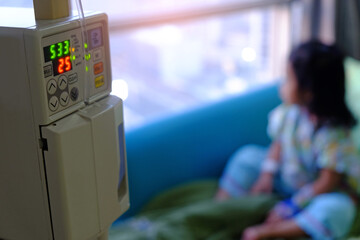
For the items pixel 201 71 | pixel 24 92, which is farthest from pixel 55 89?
pixel 201 71

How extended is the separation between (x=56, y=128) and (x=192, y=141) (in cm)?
121

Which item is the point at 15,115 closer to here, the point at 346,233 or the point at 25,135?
the point at 25,135

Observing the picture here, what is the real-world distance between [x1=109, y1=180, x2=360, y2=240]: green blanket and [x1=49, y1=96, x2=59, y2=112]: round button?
830 mm

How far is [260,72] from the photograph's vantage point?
8.78 feet

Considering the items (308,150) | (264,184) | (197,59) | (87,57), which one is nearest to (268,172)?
(264,184)

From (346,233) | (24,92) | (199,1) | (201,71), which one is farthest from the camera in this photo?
(201,71)

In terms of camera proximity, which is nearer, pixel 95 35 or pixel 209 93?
pixel 95 35

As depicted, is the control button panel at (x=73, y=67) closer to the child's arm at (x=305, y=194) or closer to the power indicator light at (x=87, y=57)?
the power indicator light at (x=87, y=57)

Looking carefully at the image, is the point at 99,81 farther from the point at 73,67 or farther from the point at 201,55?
the point at 201,55

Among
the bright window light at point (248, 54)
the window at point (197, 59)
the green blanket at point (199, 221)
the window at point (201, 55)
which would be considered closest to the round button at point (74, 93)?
the green blanket at point (199, 221)

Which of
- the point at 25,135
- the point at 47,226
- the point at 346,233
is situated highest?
the point at 25,135

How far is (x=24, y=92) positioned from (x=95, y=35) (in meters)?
0.13

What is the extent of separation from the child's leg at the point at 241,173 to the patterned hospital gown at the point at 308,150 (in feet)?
0.34

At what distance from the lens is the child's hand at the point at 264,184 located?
1663 millimetres
